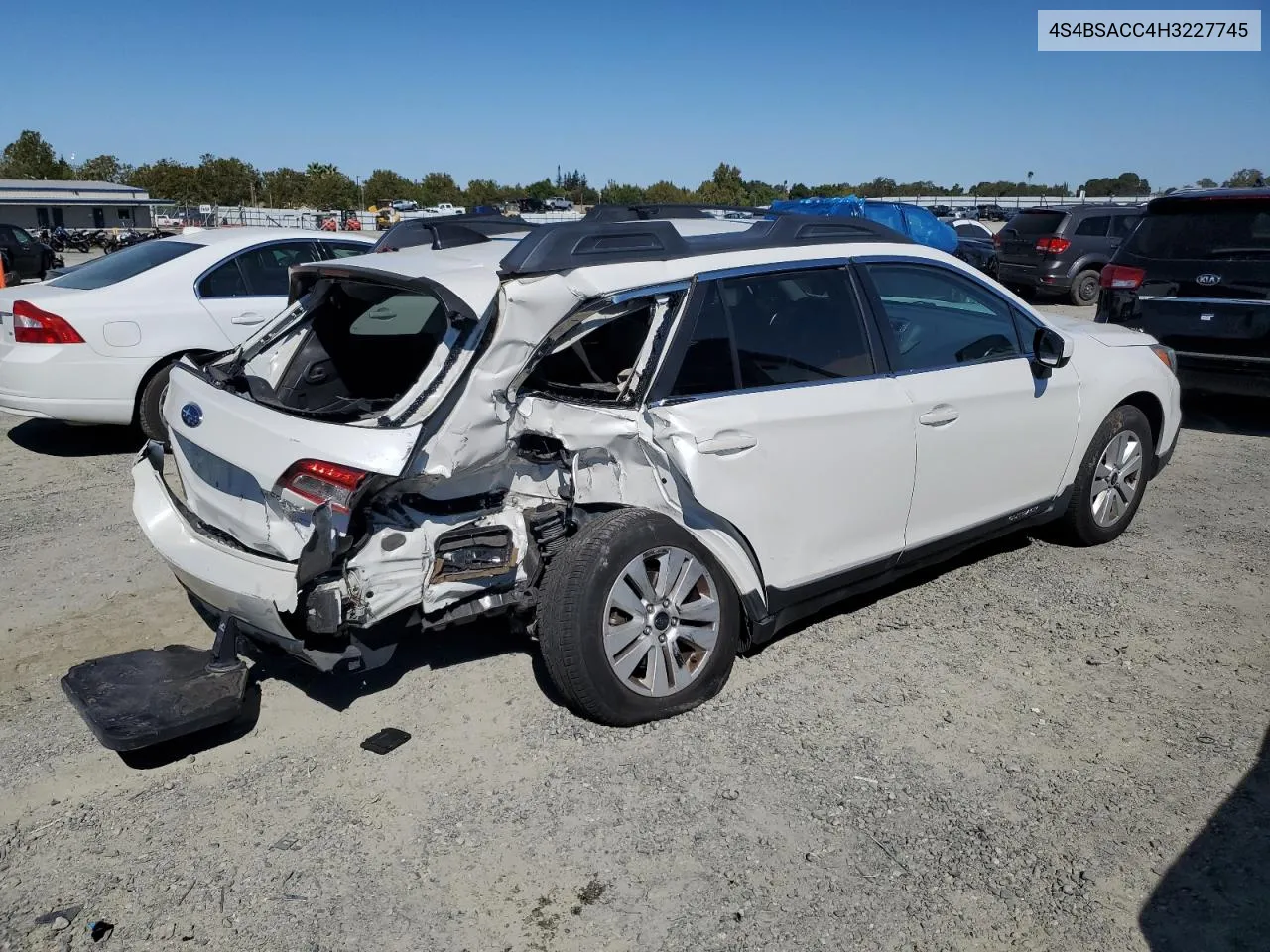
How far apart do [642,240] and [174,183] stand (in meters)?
87.6

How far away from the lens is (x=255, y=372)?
4621mm

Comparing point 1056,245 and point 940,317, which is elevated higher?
point 1056,245

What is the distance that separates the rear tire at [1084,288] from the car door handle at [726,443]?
15.9m

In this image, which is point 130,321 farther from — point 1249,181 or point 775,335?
point 1249,181

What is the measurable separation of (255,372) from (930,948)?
3.49 m

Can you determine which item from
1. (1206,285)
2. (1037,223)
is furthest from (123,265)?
(1037,223)

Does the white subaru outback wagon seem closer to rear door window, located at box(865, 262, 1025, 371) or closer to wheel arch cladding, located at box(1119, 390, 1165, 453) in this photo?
rear door window, located at box(865, 262, 1025, 371)

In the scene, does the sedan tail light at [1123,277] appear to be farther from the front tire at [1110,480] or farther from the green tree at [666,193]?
the green tree at [666,193]

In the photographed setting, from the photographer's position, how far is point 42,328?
23.9 feet

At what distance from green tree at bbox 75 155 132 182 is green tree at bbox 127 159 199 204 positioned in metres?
10.2

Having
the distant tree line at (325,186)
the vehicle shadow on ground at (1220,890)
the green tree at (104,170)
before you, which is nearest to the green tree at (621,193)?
the distant tree line at (325,186)

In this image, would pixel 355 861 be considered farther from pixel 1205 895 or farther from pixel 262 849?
pixel 1205 895

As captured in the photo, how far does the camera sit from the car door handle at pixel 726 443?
381 cm

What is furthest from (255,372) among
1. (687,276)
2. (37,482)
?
(37,482)
